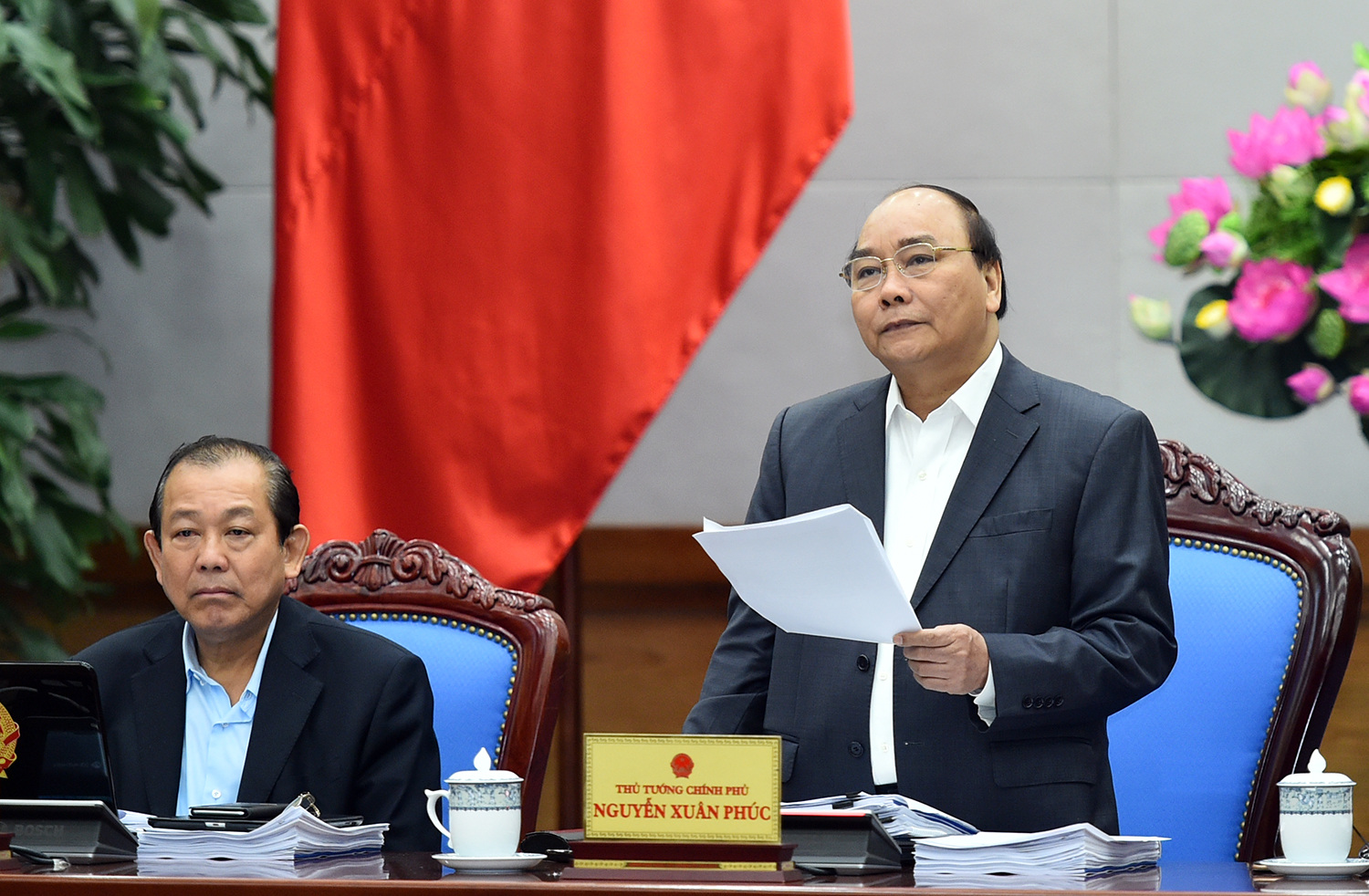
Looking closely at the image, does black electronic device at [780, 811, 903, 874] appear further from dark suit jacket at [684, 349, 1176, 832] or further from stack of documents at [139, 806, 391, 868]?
stack of documents at [139, 806, 391, 868]

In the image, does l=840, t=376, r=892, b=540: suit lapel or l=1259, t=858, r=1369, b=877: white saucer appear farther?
l=840, t=376, r=892, b=540: suit lapel

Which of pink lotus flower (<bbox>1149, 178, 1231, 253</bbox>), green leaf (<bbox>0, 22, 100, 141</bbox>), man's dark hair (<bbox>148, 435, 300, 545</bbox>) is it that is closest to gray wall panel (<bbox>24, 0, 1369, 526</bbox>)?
green leaf (<bbox>0, 22, 100, 141</bbox>)

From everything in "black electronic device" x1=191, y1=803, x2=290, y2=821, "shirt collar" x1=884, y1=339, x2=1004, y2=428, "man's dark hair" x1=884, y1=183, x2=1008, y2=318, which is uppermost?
"man's dark hair" x1=884, y1=183, x2=1008, y2=318

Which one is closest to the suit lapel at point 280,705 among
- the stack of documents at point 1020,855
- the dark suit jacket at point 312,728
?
the dark suit jacket at point 312,728

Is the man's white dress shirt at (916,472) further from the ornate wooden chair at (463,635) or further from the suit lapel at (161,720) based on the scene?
the suit lapel at (161,720)

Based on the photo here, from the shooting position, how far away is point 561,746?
10.5ft

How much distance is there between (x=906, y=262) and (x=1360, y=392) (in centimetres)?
61

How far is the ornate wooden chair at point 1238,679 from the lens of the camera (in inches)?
76.7

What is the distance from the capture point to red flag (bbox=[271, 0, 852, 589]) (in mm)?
2775

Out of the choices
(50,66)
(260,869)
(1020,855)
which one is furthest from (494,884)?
(50,66)

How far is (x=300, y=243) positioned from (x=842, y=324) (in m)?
1.15

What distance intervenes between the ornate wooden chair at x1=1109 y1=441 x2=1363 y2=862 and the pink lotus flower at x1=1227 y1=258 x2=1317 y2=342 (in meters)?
0.59

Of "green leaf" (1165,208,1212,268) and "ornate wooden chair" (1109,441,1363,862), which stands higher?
"green leaf" (1165,208,1212,268)

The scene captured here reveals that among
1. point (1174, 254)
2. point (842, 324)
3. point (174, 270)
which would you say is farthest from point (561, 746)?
point (1174, 254)
